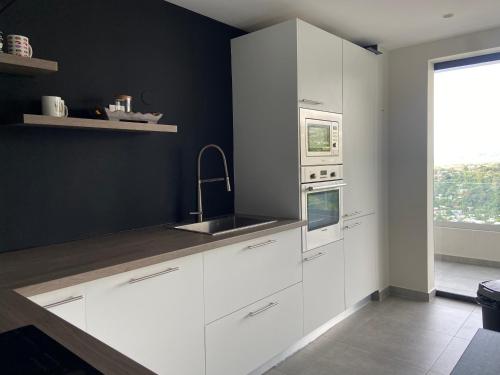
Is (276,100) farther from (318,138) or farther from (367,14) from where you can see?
(367,14)

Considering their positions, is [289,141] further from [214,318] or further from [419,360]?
[419,360]

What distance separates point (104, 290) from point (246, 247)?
87 centimetres

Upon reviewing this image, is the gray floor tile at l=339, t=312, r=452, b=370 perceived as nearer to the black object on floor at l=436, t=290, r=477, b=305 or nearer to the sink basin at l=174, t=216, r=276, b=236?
the black object on floor at l=436, t=290, r=477, b=305

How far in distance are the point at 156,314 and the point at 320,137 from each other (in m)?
1.74

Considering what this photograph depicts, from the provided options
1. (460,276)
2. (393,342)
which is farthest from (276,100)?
(460,276)

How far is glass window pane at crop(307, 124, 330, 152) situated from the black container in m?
1.34

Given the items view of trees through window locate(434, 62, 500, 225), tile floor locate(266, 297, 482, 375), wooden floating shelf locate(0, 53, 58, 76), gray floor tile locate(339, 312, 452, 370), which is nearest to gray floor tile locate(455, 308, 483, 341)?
tile floor locate(266, 297, 482, 375)

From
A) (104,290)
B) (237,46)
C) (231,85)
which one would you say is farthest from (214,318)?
(237,46)

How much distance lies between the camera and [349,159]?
3250 millimetres

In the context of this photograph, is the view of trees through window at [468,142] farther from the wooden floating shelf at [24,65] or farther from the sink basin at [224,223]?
the wooden floating shelf at [24,65]

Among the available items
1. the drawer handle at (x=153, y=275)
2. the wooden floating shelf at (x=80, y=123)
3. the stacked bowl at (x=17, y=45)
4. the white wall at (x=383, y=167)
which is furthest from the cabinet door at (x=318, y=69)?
the stacked bowl at (x=17, y=45)

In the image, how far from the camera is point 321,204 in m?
2.96

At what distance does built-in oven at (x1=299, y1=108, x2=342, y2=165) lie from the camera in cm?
274

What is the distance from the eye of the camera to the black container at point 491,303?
6.55 ft
